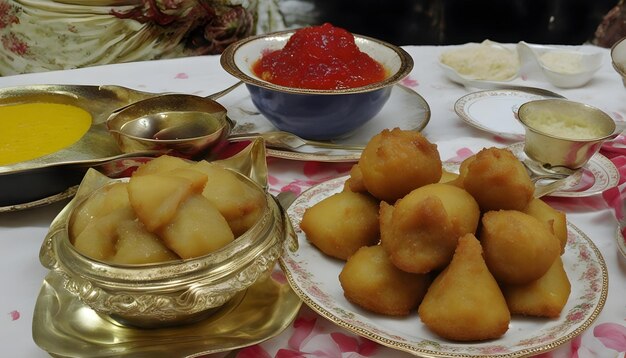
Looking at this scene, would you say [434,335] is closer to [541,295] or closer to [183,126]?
[541,295]

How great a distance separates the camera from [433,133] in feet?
4.14

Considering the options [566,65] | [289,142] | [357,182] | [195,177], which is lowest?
[566,65]

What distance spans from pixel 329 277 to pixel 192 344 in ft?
0.60

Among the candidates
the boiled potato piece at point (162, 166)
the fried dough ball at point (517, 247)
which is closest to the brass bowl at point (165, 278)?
the boiled potato piece at point (162, 166)

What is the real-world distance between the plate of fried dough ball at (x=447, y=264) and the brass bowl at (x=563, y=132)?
267 mm

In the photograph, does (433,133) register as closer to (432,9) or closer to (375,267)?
(375,267)

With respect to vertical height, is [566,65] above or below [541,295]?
below

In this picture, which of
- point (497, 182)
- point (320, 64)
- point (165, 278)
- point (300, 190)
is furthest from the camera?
point (320, 64)

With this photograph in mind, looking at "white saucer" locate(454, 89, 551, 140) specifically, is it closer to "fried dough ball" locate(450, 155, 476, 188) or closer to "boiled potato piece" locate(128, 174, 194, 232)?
"fried dough ball" locate(450, 155, 476, 188)

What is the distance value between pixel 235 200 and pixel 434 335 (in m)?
0.26

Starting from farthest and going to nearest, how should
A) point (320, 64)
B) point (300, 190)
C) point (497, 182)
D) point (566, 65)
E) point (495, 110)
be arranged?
point (566, 65)
point (495, 110)
point (320, 64)
point (300, 190)
point (497, 182)

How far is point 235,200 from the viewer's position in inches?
27.1

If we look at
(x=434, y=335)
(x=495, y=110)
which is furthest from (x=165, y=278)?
(x=495, y=110)

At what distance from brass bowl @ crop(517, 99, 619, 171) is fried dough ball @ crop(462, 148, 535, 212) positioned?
12.3 inches
